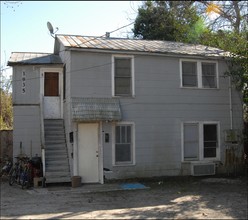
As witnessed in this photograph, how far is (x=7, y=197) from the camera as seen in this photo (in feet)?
38.6

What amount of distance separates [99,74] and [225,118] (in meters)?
6.05

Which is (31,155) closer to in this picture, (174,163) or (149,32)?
(174,163)

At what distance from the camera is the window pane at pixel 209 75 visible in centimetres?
1664

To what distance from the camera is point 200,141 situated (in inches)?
640

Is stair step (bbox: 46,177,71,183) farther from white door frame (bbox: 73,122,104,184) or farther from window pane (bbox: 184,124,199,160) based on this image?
window pane (bbox: 184,124,199,160)

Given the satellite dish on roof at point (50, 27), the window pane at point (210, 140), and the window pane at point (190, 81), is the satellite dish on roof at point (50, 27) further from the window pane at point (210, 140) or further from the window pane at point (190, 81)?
the window pane at point (210, 140)

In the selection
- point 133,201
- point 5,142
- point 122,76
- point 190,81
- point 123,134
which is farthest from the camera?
point 5,142

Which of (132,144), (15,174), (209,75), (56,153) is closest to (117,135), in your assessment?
(132,144)

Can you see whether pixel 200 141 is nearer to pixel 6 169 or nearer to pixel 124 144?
pixel 124 144

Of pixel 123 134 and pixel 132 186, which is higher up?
pixel 123 134

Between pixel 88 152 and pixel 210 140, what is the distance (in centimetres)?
546

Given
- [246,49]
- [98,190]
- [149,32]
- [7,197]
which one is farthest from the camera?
[149,32]

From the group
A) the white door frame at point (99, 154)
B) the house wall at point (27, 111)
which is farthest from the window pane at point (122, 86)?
the house wall at point (27, 111)

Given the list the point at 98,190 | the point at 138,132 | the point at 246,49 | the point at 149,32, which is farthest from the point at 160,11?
the point at 98,190
